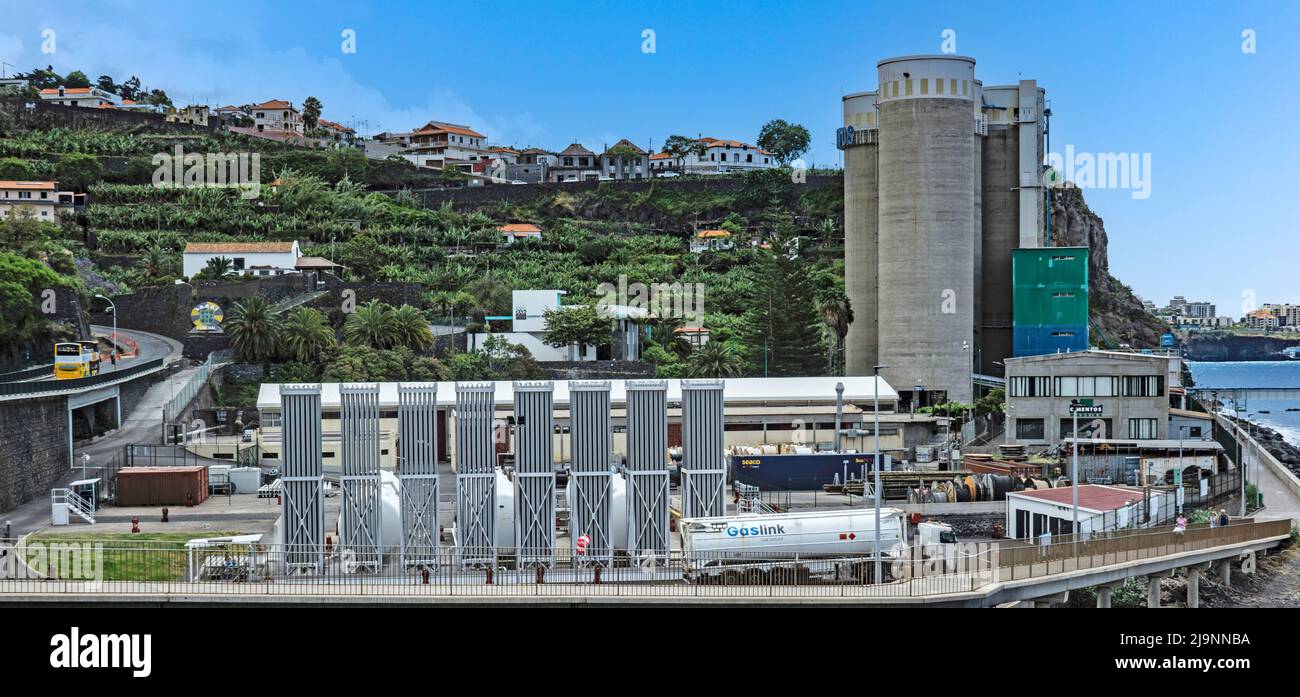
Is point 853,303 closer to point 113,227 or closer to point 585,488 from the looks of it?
point 585,488

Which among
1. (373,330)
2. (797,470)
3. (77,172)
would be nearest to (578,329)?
(373,330)

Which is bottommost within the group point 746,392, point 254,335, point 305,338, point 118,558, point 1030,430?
point 118,558

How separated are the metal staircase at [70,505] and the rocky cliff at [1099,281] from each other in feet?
286

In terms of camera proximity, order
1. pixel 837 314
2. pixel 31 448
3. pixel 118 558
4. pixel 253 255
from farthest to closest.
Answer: pixel 253 255 → pixel 837 314 → pixel 31 448 → pixel 118 558

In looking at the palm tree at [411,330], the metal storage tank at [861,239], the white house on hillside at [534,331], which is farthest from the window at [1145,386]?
the palm tree at [411,330]

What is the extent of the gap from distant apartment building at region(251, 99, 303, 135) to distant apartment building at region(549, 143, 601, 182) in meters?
31.3

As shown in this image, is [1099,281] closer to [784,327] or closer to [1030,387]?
[784,327]

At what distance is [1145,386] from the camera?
6009 cm

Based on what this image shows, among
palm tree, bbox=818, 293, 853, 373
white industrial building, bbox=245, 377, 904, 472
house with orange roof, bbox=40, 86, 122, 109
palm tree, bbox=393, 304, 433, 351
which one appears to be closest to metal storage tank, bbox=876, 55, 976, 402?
palm tree, bbox=818, 293, 853, 373

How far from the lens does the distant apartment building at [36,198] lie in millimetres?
106669

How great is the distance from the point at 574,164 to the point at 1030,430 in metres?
102

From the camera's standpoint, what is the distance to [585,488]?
3766 cm

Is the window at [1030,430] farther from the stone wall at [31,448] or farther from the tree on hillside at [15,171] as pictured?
the tree on hillside at [15,171]
